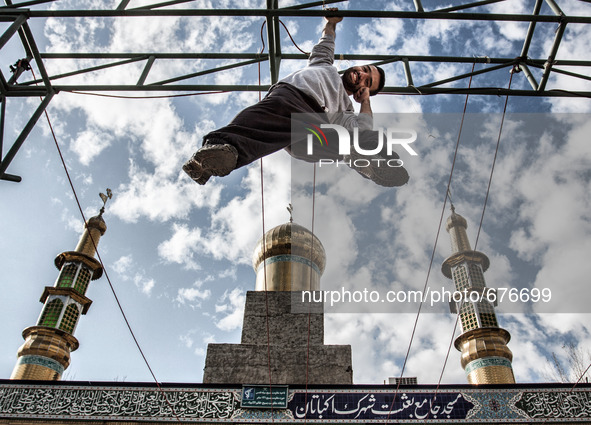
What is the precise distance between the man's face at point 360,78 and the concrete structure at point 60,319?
27.5 ft

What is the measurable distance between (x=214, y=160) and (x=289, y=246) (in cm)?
871

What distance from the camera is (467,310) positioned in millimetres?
14906

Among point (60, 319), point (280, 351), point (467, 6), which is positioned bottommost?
point (280, 351)

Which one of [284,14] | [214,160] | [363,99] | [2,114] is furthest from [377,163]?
[2,114]

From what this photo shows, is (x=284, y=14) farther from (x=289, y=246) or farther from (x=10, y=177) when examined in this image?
(x=289, y=246)

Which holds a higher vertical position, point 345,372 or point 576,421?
point 345,372

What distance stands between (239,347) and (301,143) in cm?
539

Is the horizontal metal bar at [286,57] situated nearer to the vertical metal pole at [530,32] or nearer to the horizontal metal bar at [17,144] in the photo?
the vertical metal pole at [530,32]

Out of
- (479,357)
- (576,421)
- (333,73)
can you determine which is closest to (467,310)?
(479,357)

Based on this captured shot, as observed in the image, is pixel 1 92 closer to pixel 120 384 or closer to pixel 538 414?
pixel 120 384

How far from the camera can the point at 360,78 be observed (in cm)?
322

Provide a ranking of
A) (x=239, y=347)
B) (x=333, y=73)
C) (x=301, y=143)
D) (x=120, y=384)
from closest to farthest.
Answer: (x=301, y=143) < (x=333, y=73) < (x=120, y=384) < (x=239, y=347)

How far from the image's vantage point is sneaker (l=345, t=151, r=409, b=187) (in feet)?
8.96

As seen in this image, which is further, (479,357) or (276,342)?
(479,357)
